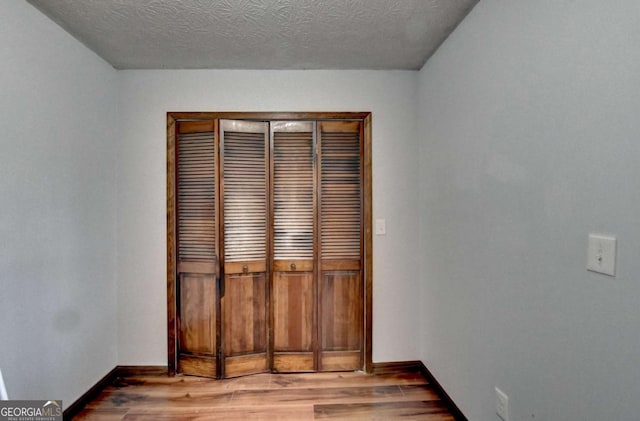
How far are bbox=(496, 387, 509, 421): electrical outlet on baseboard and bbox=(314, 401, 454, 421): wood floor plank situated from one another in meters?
0.55

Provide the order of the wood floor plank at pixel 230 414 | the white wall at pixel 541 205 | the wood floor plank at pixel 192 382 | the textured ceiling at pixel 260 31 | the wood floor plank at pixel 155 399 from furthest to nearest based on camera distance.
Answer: the wood floor plank at pixel 192 382, the wood floor plank at pixel 155 399, the wood floor plank at pixel 230 414, the textured ceiling at pixel 260 31, the white wall at pixel 541 205

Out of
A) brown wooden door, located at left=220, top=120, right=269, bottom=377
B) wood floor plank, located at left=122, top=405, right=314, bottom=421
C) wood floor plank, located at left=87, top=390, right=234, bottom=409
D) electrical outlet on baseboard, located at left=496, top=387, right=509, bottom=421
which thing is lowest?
wood floor plank, located at left=122, top=405, right=314, bottom=421

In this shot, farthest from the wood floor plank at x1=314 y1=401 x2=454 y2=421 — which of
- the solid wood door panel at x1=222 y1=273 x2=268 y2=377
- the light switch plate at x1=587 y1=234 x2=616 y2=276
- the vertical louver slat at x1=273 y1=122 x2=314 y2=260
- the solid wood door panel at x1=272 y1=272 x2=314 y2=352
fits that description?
the light switch plate at x1=587 y1=234 x2=616 y2=276

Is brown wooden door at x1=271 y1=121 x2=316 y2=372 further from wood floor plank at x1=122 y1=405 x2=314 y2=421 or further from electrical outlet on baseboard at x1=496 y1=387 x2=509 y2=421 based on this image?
electrical outlet on baseboard at x1=496 y1=387 x2=509 y2=421

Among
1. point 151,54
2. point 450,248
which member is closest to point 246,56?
point 151,54

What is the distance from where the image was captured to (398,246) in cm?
279

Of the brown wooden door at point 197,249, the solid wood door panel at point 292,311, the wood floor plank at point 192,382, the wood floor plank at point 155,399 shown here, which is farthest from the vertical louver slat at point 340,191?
the wood floor plank at point 155,399

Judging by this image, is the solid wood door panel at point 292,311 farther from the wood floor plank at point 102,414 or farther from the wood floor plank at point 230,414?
the wood floor plank at point 102,414

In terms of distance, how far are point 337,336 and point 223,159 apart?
169cm

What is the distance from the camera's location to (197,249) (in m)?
2.71

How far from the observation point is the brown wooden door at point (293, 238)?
275 centimetres

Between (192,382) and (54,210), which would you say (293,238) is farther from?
(54,210)

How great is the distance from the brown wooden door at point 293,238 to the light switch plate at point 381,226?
53cm

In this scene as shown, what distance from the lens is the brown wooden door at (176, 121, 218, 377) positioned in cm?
268
